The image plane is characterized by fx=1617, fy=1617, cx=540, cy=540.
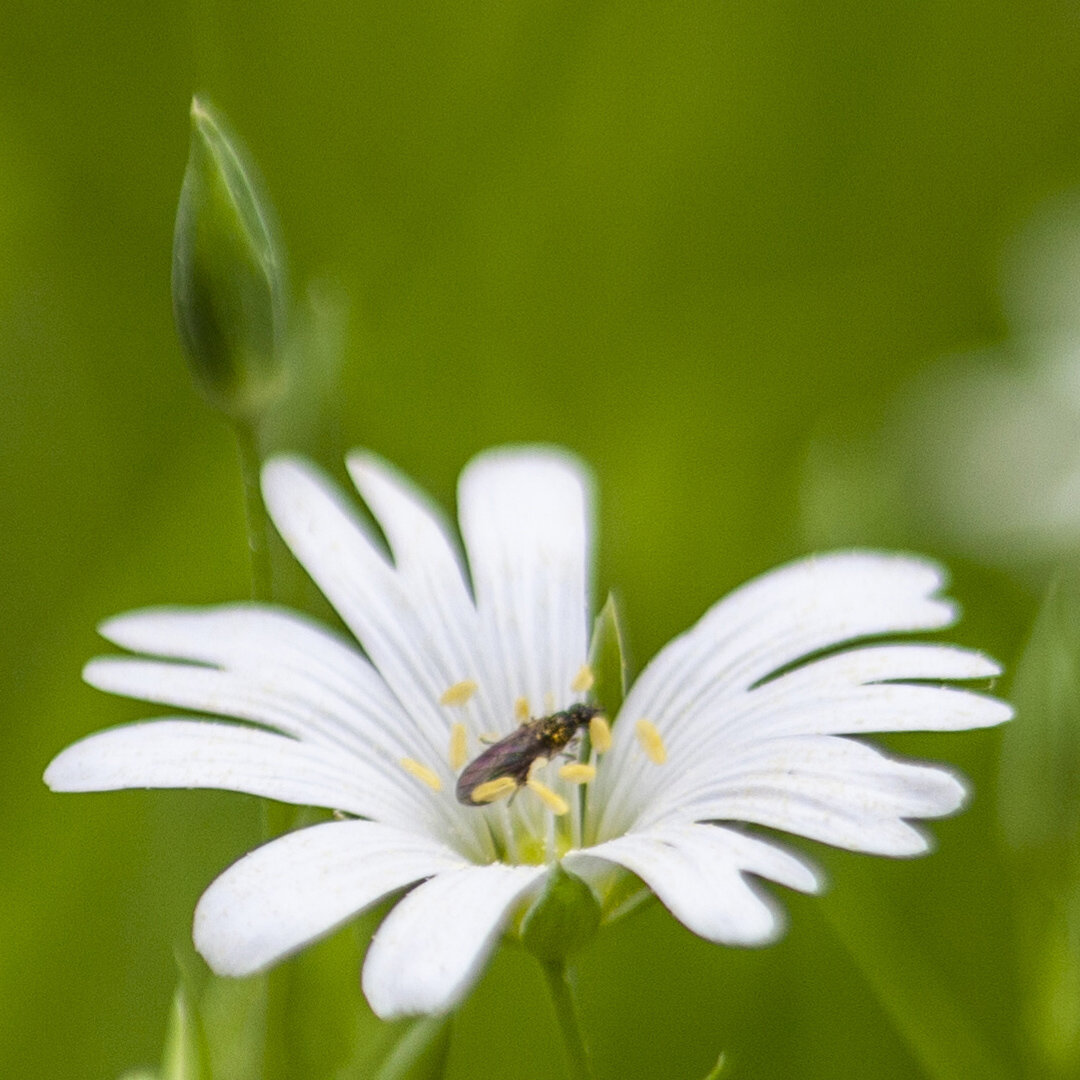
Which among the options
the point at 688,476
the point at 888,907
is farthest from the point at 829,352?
the point at 888,907

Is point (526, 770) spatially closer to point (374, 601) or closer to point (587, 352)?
point (374, 601)

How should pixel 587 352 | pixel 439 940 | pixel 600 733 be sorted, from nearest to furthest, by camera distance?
pixel 439 940
pixel 600 733
pixel 587 352

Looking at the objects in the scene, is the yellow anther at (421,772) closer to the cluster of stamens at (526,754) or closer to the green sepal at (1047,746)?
the cluster of stamens at (526,754)

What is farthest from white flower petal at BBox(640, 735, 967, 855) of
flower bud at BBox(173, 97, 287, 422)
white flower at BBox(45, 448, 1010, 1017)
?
flower bud at BBox(173, 97, 287, 422)

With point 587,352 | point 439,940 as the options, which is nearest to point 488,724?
point 439,940

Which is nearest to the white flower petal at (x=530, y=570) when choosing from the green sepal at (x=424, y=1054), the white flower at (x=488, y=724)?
the white flower at (x=488, y=724)

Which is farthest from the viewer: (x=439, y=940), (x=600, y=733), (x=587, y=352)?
(x=587, y=352)
